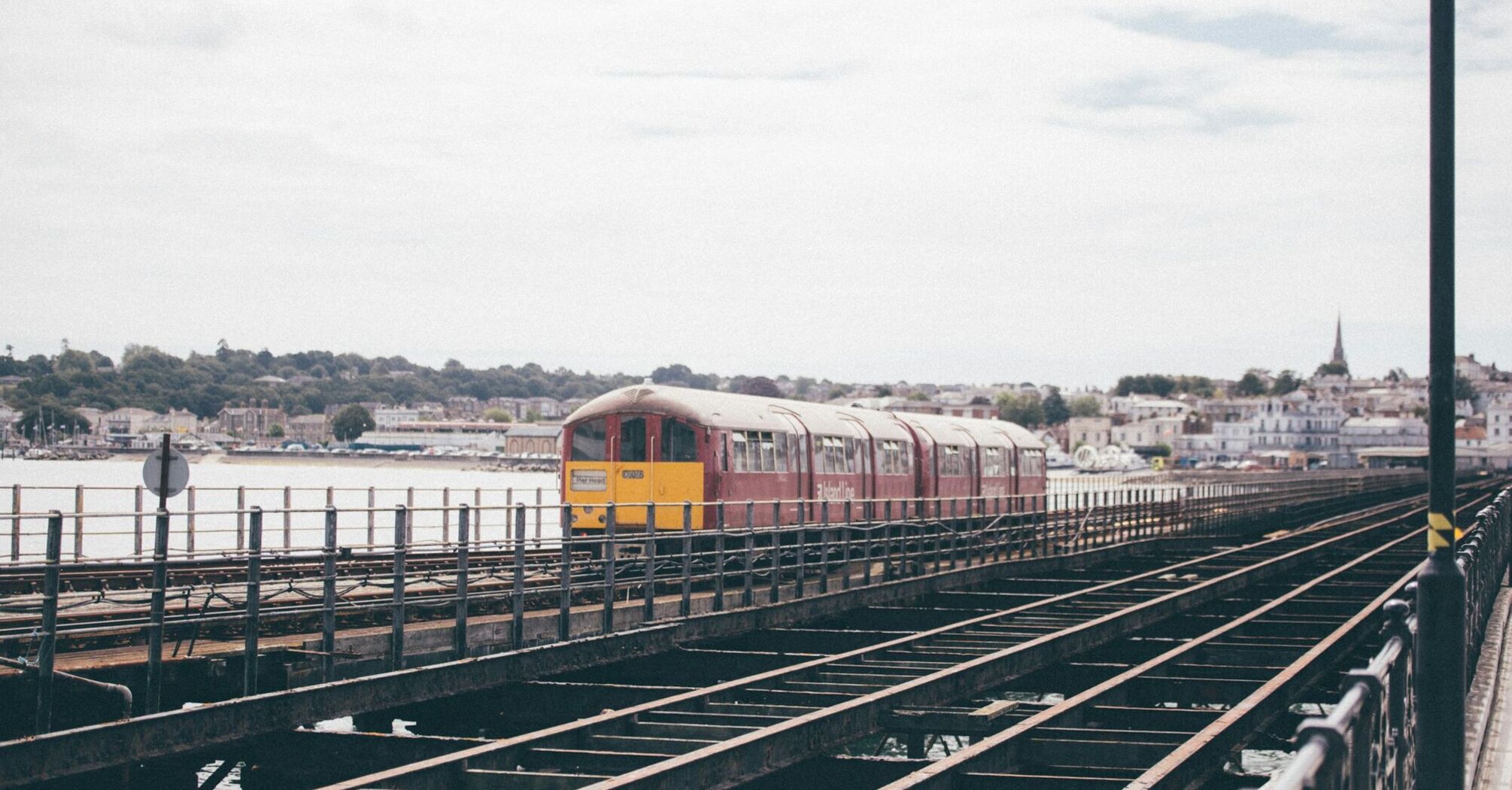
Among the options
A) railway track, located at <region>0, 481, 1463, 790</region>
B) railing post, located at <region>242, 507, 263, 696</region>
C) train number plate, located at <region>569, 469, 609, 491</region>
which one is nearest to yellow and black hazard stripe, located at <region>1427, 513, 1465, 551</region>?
railway track, located at <region>0, 481, 1463, 790</region>

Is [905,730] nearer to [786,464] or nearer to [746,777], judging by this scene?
[746,777]

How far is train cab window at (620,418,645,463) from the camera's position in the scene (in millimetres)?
28656

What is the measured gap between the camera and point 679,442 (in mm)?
28391

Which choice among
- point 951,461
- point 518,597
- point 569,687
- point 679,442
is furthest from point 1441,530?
point 951,461

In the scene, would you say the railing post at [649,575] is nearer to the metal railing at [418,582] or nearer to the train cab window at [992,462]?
the metal railing at [418,582]

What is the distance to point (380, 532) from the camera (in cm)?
5616

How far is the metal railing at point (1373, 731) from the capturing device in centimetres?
541

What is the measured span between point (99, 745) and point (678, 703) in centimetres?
478

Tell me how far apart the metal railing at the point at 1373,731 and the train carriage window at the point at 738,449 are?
17391mm

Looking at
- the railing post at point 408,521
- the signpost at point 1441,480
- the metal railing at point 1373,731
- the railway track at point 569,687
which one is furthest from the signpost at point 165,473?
the signpost at point 1441,480

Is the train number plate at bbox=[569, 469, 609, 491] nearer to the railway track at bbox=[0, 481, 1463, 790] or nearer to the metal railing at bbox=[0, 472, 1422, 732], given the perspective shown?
the metal railing at bbox=[0, 472, 1422, 732]

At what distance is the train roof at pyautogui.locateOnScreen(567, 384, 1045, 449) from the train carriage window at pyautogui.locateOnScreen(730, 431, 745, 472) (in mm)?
148

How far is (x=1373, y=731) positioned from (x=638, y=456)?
22.0 meters

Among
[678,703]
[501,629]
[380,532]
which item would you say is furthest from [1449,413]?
[380,532]
